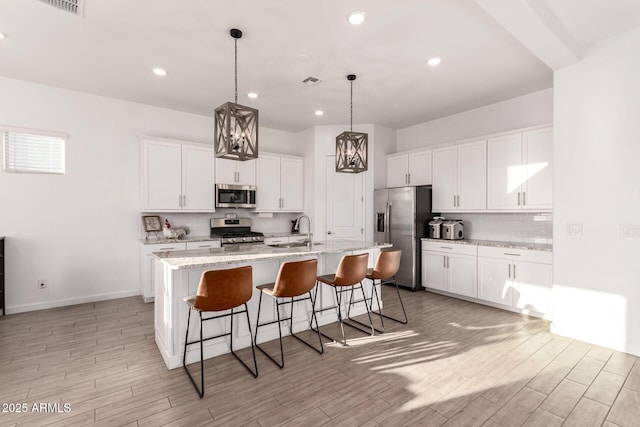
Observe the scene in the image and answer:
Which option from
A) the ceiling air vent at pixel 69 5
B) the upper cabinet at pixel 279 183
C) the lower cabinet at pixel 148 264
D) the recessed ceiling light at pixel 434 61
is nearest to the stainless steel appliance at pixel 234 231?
the upper cabinet at pixel 279 183

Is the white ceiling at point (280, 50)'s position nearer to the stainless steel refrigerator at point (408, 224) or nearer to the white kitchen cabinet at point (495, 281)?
the stainless steel refrigerator at point (408, 224)

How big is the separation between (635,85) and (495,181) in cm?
184

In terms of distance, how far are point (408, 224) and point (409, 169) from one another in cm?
109

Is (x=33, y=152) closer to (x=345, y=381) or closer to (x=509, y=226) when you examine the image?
(x=345, y=381)

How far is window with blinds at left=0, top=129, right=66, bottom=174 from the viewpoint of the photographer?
13.4 feet

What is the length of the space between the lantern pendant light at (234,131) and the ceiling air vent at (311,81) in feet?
4.89

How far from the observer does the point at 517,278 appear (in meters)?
4.11

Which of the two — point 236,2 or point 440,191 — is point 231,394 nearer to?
point 236,2

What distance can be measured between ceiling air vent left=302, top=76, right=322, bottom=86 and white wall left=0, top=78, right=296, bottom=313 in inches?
100

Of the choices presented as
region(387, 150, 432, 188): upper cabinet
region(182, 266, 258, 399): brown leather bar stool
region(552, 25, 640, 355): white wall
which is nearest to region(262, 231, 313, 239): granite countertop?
region(387, 150, 432, 188): upper cabinet

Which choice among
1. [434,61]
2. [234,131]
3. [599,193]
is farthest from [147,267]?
[599,193]

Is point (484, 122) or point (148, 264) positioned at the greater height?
point (484, 122)

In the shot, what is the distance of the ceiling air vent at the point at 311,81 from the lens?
157 inches

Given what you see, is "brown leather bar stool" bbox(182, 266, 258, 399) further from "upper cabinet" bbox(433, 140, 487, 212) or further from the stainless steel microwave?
"upper cabinet" bbox(433, 140, 487, 212)
